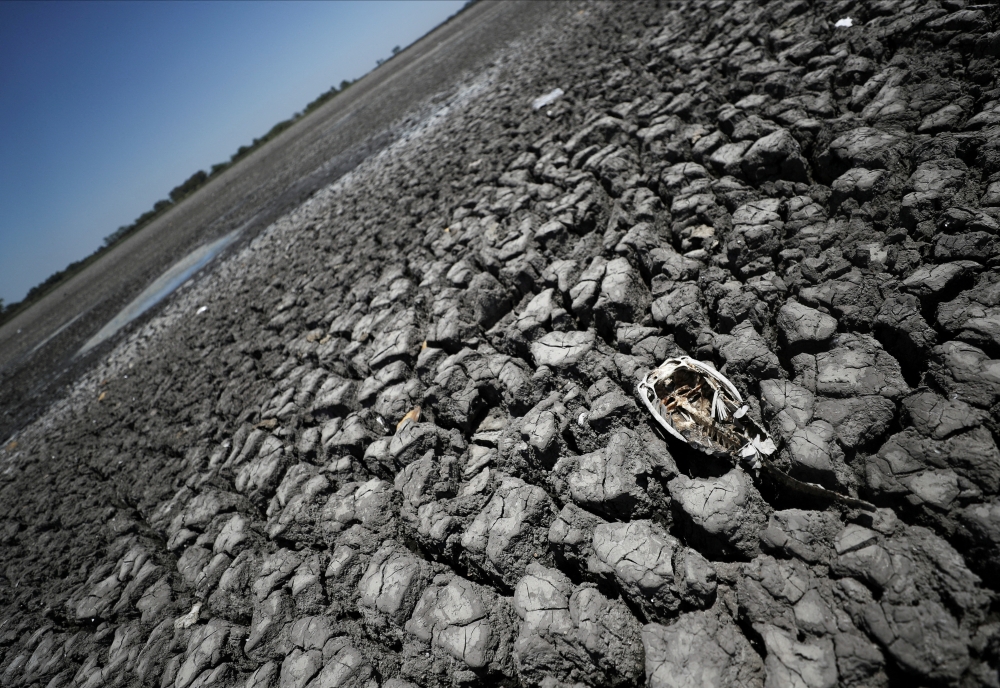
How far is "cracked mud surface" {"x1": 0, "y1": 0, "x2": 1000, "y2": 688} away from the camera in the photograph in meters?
1.29

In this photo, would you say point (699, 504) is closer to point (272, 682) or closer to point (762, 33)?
point (272, 682)

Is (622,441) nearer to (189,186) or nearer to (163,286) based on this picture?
(163,286)

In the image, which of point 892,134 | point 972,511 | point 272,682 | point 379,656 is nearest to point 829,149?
point 892,134

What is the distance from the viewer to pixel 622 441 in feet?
5.90

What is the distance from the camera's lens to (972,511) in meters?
1.17

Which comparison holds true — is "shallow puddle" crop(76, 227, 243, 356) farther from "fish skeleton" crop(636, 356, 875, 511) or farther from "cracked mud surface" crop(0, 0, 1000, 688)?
"fish skeleton" crop(636, 356, 875, 511)

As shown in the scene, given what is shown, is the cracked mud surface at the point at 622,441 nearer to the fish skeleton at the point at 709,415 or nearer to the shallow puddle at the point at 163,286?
the fish skeleton at the point at 709,415

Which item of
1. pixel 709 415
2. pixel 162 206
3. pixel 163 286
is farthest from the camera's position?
pixel 162 206

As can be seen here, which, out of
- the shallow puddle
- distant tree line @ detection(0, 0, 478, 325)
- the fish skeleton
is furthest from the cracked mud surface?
distant tree line @ detection(0, 0, 478, 325)

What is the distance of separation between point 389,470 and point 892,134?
3046 millimetres

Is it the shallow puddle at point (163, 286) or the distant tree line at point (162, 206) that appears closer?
the shallow puddle at point (163, 286)

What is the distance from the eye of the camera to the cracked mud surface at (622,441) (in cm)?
129

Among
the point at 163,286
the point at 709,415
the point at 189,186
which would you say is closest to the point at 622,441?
the point at 709,415

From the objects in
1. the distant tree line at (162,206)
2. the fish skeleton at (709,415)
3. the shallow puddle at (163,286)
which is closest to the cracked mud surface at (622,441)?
the fish skeleton at (709,415)
